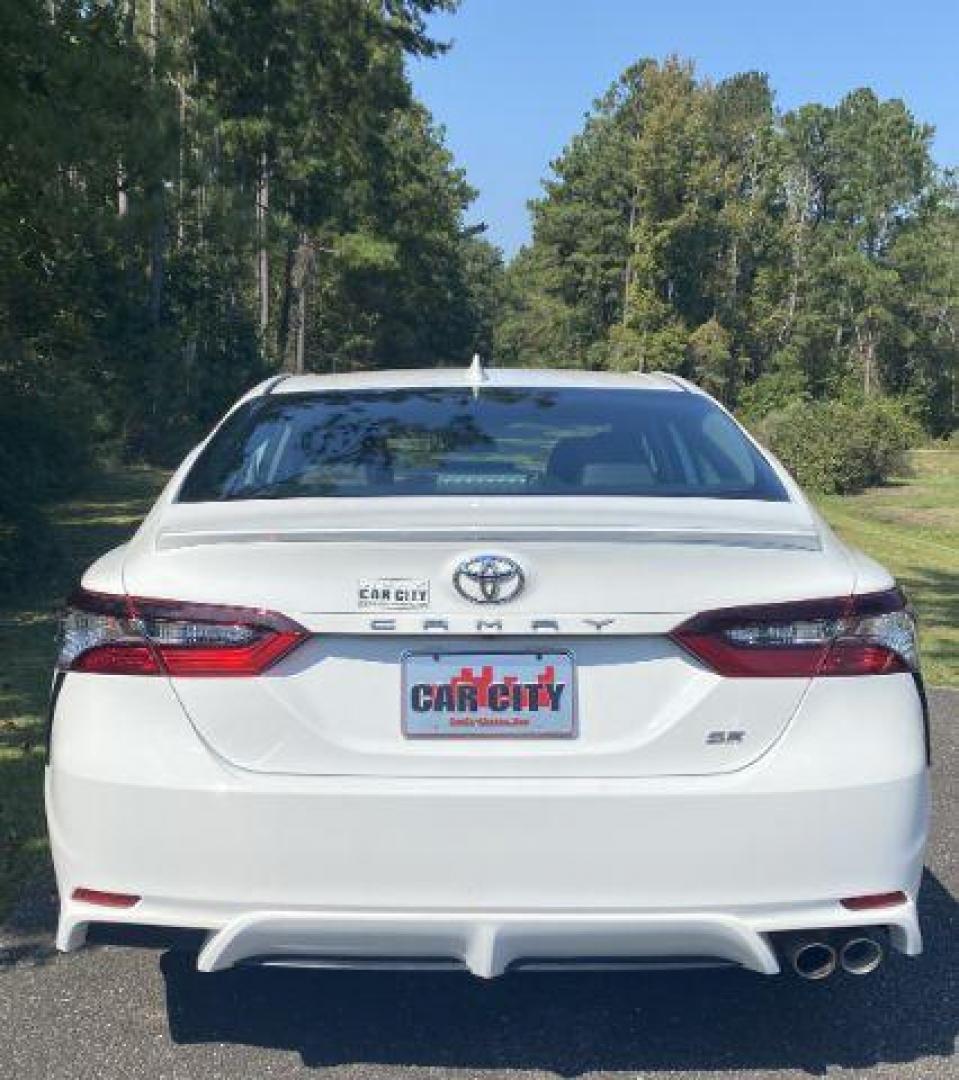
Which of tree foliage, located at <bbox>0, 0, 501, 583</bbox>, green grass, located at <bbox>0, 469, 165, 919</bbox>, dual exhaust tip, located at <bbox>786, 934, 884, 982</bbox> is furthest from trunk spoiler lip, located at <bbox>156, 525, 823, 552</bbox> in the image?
tree foliage, located at <bbox>0, 0, 501, 583</bbox>

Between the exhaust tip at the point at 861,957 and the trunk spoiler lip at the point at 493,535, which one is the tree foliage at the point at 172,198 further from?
the exhaust tip at the point at 861,957

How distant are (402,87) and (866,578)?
3567 cm

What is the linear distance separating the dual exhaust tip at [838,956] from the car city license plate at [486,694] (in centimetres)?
76

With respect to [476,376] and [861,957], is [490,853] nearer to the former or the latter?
[861,957]

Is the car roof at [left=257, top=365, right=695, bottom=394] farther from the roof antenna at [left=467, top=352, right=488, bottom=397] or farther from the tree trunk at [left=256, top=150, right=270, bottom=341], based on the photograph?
the tree trunk at [left=256, top=150, right=270, bottom=341]

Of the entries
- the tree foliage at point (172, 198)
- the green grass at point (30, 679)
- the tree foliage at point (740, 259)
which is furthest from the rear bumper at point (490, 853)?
the tree foliage at point (740, 259)

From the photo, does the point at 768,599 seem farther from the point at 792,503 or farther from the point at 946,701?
the point at 946,701

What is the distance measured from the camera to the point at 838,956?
306 centimetres

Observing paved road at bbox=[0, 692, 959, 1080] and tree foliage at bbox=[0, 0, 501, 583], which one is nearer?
paved road at bbox=[0, 692, 959, 1080]

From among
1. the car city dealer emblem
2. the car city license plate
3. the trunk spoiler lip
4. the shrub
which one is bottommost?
the shrub

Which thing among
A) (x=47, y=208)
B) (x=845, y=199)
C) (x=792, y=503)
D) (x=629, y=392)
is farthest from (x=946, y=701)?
(x=845, y=199)

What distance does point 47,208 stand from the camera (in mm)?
11305

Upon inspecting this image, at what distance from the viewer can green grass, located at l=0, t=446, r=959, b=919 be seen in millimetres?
5418

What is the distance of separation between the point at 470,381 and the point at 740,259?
75307 millimetres
